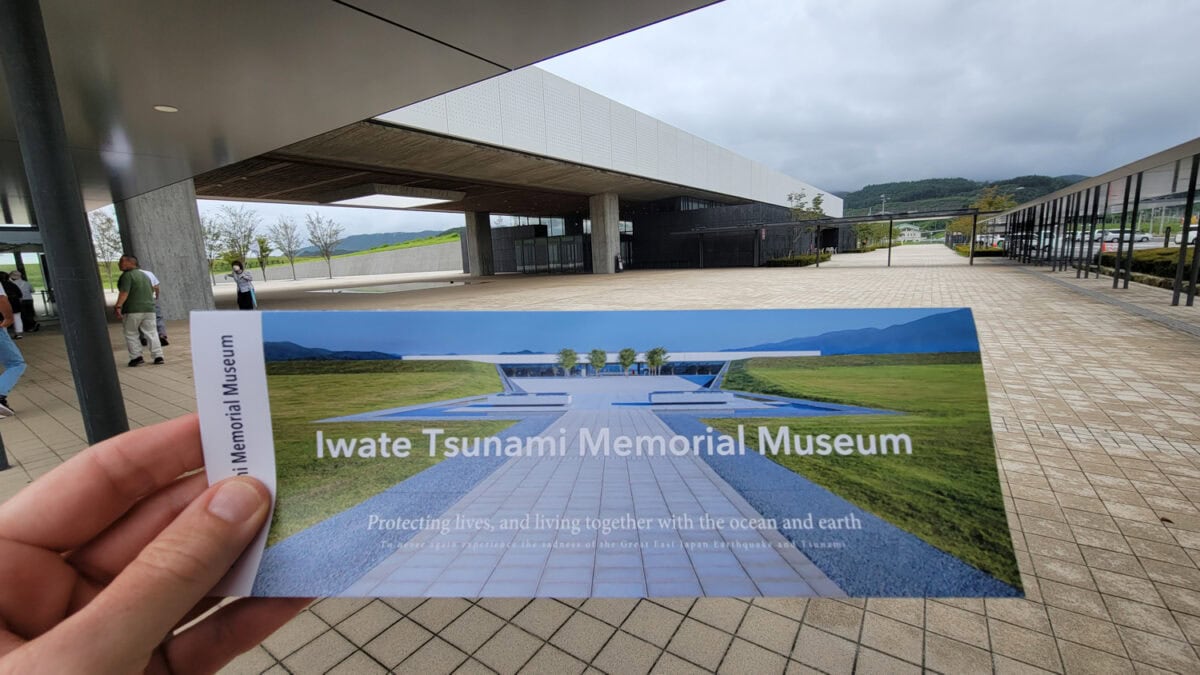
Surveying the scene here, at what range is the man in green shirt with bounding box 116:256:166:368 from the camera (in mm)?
7941

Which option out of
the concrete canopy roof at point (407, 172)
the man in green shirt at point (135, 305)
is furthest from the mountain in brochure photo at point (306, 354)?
the concrete canopy roof at point (407, 172)

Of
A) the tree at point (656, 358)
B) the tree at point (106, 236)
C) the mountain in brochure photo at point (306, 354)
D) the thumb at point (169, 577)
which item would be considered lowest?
the thumb at point (169, 577)

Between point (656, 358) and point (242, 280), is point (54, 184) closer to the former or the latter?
point (656, 358)

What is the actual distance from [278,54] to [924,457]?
6.61m

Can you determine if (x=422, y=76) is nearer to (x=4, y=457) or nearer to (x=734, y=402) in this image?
(x=4, y=457)

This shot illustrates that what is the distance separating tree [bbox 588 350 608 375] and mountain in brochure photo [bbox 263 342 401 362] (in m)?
0.39

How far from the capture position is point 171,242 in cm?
1491

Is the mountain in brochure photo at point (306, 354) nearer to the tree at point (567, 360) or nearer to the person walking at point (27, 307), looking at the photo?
the tree at point (567, 360)

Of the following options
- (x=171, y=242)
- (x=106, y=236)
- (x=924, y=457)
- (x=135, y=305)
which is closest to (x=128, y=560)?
(x=924, y=457)

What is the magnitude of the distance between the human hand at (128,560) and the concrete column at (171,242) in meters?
17.4

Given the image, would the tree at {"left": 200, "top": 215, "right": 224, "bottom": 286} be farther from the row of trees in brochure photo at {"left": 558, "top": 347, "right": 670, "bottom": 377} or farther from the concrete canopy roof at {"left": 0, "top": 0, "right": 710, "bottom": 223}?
the row of trees in brochure photo at {"left": 558, "top": 347, "right": 670, "bottom": 377}

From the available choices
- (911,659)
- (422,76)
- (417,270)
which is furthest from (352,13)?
(417,270)

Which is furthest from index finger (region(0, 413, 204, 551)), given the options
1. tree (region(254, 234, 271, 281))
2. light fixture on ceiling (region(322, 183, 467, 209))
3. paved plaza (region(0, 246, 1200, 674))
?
tree (region(254, 234, 271, 281))

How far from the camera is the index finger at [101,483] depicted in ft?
3.48
